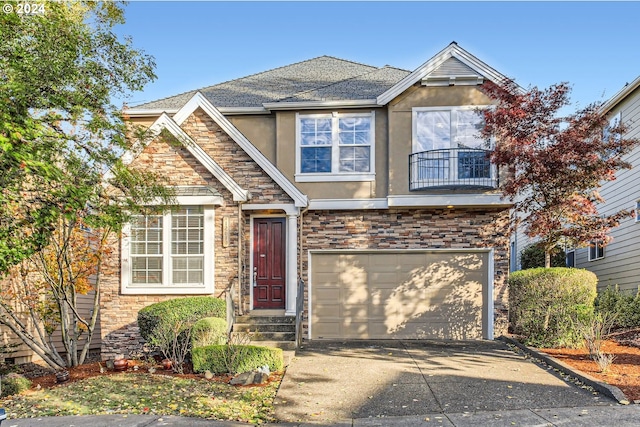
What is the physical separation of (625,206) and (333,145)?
863cm

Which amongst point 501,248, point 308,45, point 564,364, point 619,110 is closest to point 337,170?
point 501,248

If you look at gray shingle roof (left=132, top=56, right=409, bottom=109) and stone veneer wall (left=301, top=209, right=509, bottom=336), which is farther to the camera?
gray shingle roof (left=132, top=56, right=409, bottom=109)

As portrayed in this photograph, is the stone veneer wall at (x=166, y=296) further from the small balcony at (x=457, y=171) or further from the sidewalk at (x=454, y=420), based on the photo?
the sidewalk at (x=454, y=420)

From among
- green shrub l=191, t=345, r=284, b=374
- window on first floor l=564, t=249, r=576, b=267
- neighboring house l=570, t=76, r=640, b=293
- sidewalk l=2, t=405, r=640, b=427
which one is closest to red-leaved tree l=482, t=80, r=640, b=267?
neighboring house l=570, t=76, r=640, b=293

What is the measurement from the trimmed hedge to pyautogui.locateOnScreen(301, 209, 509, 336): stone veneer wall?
3.16 metres

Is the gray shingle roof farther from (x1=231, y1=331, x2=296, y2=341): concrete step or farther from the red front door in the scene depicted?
(x1=231, y1=331, x2=296, y2=341): concrete step

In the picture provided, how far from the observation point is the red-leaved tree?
1078 cm

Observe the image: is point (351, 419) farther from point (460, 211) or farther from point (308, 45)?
point (308, 45)

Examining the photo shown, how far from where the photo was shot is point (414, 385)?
8344 millimetres

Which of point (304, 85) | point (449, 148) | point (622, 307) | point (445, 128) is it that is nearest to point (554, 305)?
point (622, 307)

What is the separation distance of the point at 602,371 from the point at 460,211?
5.49 metres

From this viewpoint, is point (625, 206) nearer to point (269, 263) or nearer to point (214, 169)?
point (269, 263)

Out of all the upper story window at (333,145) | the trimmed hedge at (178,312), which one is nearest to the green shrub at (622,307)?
the upper story window at (333,145)

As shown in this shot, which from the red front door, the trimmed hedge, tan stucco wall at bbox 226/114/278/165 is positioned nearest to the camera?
the trimmed hedge
